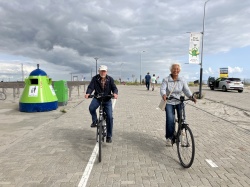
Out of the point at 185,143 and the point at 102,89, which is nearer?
the point at 185,143

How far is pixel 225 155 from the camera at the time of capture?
564 centimetres

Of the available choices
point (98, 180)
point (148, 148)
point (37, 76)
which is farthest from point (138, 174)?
point (37, 76)

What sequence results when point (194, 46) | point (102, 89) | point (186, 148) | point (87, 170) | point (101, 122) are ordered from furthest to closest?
point (194, 46) < point (102, 89) < point (101, 122) < point (186, 148) < point (87, 170)

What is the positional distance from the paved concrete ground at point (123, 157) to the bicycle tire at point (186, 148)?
14 centimetres

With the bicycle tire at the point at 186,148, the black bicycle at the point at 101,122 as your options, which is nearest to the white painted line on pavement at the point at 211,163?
the bicycle tire at the point at 186,148

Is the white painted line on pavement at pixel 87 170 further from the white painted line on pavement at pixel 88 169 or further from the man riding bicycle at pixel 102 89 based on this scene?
the man riding bicycle at pixel 102 89

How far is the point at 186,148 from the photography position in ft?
16.6

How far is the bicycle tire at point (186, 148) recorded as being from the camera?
15.7 ft

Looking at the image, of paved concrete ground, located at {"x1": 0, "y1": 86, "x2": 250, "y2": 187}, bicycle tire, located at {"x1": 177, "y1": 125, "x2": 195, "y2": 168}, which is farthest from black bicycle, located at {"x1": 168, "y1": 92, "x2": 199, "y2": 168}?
paved concrete ground, located at {"x1": 0, "y1": 86, "x2": 250, "y2": 187}

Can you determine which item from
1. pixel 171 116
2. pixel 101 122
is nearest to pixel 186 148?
pixel 171 116

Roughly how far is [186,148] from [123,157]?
1.32 m

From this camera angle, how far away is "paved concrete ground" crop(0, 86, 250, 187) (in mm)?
4355

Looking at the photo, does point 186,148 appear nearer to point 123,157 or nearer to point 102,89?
point 123,157

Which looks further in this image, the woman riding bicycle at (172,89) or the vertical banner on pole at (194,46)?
the vertical banner on pole at (194,46)
